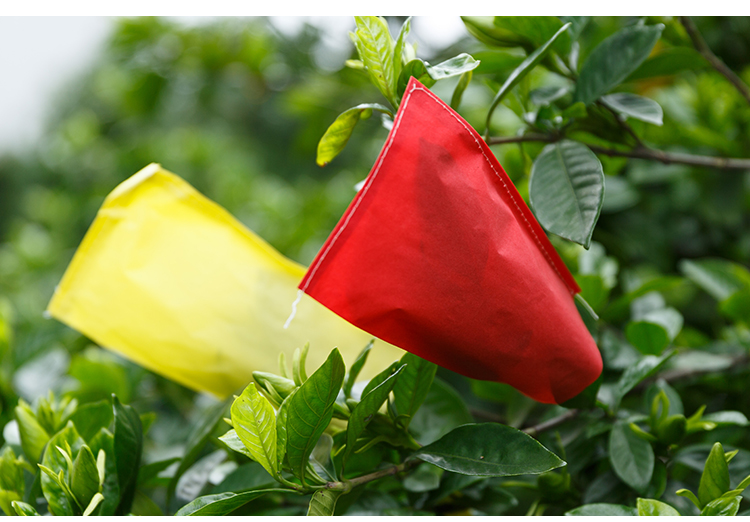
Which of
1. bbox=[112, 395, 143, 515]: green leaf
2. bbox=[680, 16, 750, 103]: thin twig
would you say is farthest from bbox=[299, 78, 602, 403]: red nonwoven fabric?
bbox=[680, 16, 750, 103]: thin twig

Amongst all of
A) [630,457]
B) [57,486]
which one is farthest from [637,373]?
[57,486]

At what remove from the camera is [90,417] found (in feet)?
1.63

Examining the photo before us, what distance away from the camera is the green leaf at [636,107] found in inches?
17.4

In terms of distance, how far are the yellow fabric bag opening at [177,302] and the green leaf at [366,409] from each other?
0.14 m

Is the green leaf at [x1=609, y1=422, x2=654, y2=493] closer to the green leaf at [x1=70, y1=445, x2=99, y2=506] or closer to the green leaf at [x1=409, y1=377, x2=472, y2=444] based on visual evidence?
the green leaf at [x1=409, y1=377, x2=472, y2=444]

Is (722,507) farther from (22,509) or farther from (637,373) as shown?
(22,509)

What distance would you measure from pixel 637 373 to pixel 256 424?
1.10 feet

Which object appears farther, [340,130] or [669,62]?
[669,62]

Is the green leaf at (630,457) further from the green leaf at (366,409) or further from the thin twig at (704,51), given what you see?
the thin twig at (704,51)

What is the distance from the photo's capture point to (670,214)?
0.86 metres

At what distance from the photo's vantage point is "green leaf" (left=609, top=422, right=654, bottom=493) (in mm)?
409

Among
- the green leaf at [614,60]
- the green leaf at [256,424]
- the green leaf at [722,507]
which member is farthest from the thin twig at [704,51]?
the green leaf at [256,424]

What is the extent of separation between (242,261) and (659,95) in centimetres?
79

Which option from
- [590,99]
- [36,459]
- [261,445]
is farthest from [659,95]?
[36,459]
